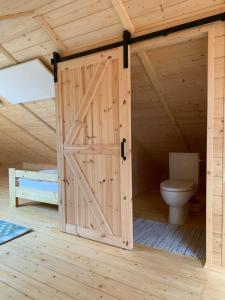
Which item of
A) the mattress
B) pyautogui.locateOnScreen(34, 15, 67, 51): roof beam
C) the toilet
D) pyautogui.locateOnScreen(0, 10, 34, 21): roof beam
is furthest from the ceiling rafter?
the toilet

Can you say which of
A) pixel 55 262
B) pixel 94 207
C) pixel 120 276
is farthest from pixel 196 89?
pixel 55 262

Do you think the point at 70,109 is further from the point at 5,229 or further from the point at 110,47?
the point at 5,229

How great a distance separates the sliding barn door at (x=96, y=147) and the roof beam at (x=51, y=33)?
0.18 meters

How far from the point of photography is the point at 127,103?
2.29 metres

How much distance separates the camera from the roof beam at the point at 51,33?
7.75 feet

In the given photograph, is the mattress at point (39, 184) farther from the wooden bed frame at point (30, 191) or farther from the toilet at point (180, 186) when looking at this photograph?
the toilet at point (180, 186)

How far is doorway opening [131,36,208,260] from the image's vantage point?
2.44m

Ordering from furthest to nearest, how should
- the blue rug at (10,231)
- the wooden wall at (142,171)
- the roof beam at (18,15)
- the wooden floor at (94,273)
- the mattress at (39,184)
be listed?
1. the wooden wall at (142,171)
2. the mattress at (39,184)
3. the blue rug at (10,231)
4. the roof beam at (18,15)
5. the wooden floor at (94,273)

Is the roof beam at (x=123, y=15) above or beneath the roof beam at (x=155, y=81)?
above

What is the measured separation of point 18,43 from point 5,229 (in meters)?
2.26

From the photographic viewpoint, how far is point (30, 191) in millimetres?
3578

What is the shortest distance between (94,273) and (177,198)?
4.60 ft

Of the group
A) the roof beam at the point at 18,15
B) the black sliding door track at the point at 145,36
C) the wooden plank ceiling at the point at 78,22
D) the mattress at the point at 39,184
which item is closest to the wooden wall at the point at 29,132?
the wooden plank ceiling at the point at 78,22

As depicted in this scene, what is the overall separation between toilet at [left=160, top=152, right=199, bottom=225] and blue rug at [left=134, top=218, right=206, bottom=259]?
0.61 feet
